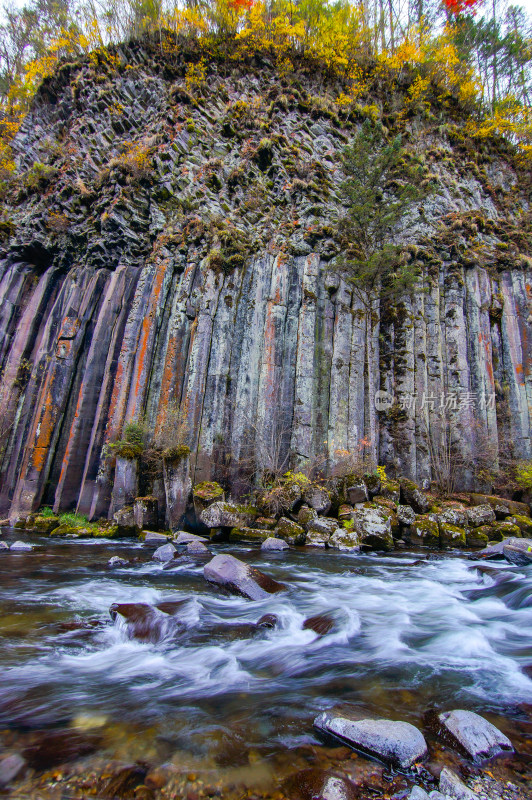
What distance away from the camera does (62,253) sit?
1684cm

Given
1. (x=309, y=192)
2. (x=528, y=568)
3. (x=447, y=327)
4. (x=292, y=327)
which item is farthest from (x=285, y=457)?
(x=309, y=192)

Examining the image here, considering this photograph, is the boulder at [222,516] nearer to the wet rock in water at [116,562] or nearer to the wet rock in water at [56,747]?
the wet rock in water at [116,562]

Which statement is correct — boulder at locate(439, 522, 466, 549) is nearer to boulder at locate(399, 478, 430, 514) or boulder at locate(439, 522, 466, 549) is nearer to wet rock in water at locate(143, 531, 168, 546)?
boulder at locate(399, 478, 430, 514)

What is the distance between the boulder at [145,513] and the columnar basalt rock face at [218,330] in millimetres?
472

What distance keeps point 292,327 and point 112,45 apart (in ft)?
70.0

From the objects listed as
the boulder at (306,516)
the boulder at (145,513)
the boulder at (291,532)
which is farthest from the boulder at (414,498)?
the boulder at (145,513)

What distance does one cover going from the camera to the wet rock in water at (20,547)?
28.5ft

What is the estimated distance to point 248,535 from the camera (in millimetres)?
10172

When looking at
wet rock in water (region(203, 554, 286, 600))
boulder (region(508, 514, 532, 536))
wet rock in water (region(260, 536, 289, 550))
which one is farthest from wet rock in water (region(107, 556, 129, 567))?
boulder (region(508, 514, 532, 536))

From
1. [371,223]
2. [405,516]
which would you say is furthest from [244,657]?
[371,223]

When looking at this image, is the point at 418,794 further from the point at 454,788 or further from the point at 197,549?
the point at 197,549

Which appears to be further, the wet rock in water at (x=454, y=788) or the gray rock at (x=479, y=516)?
the gray rock at (x=479, y=516)

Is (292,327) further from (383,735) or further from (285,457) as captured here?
(383,735)

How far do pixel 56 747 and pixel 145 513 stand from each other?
9014mm
